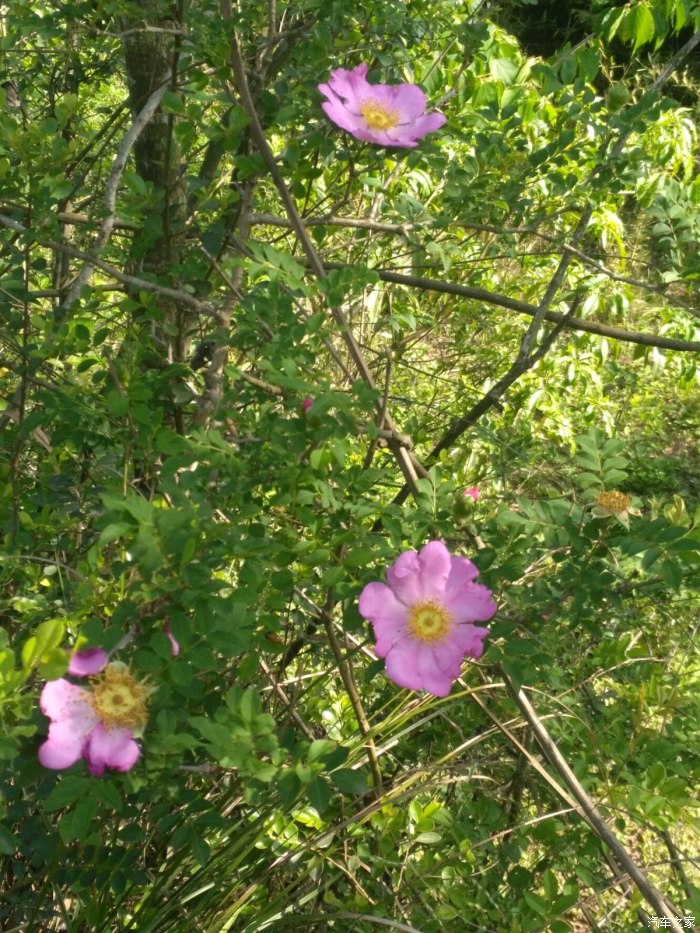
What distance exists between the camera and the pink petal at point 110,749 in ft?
2.82

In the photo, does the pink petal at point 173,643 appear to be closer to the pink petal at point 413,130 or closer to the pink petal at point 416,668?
the pink petal at point 416,668

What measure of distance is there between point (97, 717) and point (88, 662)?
5 cm

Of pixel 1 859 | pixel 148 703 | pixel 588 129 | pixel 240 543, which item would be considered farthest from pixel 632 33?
pixel 1 859

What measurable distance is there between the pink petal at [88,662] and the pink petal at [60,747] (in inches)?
2.0

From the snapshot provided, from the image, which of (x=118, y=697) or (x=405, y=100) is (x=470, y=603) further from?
(x=405, y=100)

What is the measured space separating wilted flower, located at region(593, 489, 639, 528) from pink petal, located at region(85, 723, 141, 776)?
1.68ft

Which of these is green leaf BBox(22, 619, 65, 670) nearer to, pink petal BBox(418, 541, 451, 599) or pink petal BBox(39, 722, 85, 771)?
pink petal BBox(39, 722, 85, 771)

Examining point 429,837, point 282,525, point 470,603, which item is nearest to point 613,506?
point 470,603

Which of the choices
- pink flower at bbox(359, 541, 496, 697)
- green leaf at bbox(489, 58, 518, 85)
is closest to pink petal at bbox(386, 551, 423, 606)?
pink flower at bbox(359, 541, 496, 697)

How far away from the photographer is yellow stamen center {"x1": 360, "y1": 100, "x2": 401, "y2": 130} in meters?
1.15

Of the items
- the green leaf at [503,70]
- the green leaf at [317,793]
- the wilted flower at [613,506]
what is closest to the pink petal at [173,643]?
the green leaf at [317,793]

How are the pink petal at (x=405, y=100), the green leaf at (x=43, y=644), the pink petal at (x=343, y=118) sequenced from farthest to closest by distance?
the pink petal at (x=405, y=100), the pink petal at (x=343, y=118), the green leaf at (x=43, y=644)

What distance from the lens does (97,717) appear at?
33.6 inches

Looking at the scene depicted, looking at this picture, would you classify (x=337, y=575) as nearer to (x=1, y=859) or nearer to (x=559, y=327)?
(x=559, y=327)
